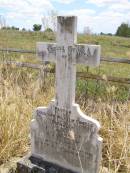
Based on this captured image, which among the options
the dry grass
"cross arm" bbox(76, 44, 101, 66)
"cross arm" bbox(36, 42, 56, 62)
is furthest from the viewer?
the dry grass

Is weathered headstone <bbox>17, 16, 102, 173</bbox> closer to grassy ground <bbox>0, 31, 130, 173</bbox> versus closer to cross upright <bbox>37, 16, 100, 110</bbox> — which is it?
cross upright <bbox>37, 16, 100, 110</bbox>

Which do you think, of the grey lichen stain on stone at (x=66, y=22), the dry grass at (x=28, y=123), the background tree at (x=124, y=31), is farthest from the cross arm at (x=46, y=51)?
the background tree at (x=124, y=31)

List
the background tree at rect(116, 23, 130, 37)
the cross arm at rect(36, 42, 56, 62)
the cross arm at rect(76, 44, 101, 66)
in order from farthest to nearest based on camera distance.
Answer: the background tree at rect(116, 23, 130, 37) → the cross arm at rect(36, 42, 56, 62) → the cross arm at rect(76, 44, 101, 66)

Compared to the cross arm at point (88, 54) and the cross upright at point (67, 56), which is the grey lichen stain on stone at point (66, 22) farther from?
the cross arm at point (88, 54)

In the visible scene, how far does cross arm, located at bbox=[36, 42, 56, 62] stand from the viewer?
12.7 ft

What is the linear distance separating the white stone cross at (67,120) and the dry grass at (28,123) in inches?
10.6

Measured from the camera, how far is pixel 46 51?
3.95m

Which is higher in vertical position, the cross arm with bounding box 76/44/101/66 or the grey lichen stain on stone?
the grey lichen stain on stone

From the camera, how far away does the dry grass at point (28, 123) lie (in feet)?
13.9

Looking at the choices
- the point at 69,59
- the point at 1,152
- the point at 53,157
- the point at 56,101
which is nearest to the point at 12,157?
the point at 1,152

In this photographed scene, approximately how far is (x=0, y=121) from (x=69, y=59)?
120 centimetres

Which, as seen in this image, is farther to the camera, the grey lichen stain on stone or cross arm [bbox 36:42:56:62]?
cross arm [bbox 36:42:56:62]

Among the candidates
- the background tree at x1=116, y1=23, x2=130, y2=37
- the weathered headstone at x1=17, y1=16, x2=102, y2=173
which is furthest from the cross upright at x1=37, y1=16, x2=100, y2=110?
the background tree at x1=116, y1=23, x2=130, y2=37

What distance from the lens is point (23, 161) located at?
4.08 meters
